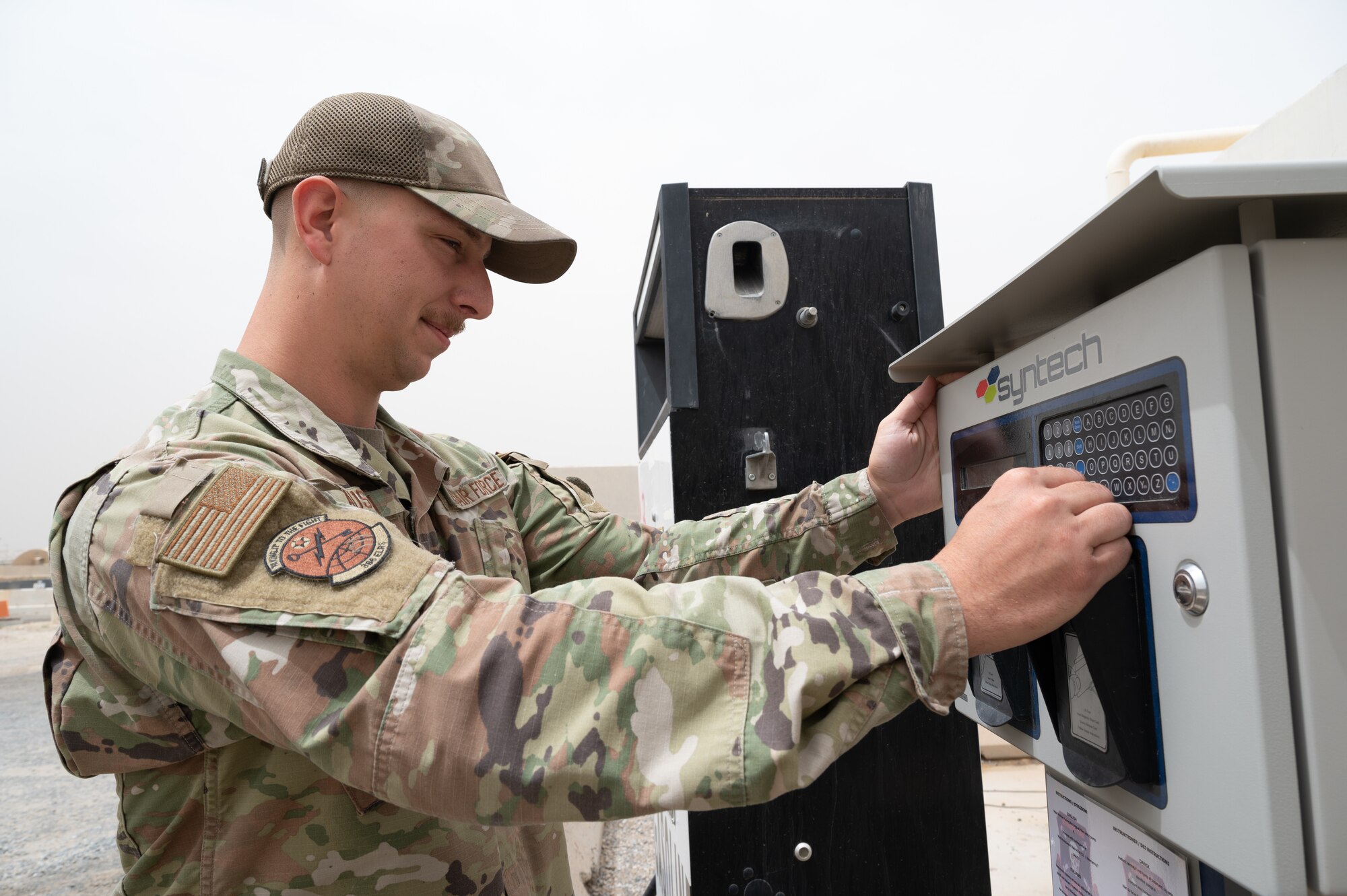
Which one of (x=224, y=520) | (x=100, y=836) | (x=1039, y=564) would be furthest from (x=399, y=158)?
(x=100, y=836)

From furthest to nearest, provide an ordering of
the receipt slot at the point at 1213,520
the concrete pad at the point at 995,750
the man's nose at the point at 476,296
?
1. the concrete pad at the point at 995,750
2. the man's nose at the point at 476,296
3. the receipt slot at the point at 1213,520

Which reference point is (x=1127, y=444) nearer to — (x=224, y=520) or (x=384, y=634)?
(x=384, y=634)

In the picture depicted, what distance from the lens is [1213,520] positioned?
629 mm

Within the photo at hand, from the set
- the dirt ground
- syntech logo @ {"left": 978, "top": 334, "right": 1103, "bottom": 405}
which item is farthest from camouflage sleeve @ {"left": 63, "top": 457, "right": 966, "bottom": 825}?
the dirt ground

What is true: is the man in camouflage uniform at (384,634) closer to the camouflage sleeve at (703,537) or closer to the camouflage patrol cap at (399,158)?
the camouflage patrol cap at (399,158)

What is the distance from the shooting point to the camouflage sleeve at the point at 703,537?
1443 mm

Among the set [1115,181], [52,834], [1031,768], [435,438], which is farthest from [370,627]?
[52,834]

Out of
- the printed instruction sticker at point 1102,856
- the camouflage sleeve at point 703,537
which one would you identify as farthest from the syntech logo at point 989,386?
the printed instruction sticker at point 1102,856

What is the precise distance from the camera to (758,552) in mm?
1482

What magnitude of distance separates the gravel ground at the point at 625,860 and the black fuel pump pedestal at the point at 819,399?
5.54ft

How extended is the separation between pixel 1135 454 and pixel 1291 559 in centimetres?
17

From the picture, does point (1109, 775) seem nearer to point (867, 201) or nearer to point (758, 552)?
point (758, 552)

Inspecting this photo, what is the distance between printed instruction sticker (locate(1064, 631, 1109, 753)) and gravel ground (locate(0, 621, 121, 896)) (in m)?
3.36

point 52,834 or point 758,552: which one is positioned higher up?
point 758,552
